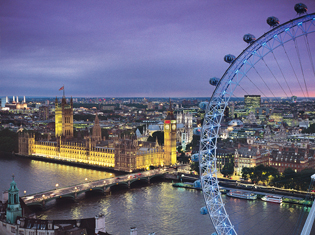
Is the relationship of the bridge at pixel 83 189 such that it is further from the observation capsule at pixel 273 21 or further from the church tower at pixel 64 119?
the church tower at pixel 64 119

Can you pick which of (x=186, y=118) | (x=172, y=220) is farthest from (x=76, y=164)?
(x=186, y=118)

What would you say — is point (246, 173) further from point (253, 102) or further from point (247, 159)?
point (253, 102)

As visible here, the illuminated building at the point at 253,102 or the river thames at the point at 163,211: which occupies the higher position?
the illuminated building at the point at 253,102

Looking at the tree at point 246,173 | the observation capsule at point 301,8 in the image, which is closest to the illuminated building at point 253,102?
the tree at point 246,173

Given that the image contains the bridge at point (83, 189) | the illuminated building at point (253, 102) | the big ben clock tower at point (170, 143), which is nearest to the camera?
the bridge at point (83, 189)

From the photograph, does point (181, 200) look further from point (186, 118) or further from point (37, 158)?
point (186, 118)
